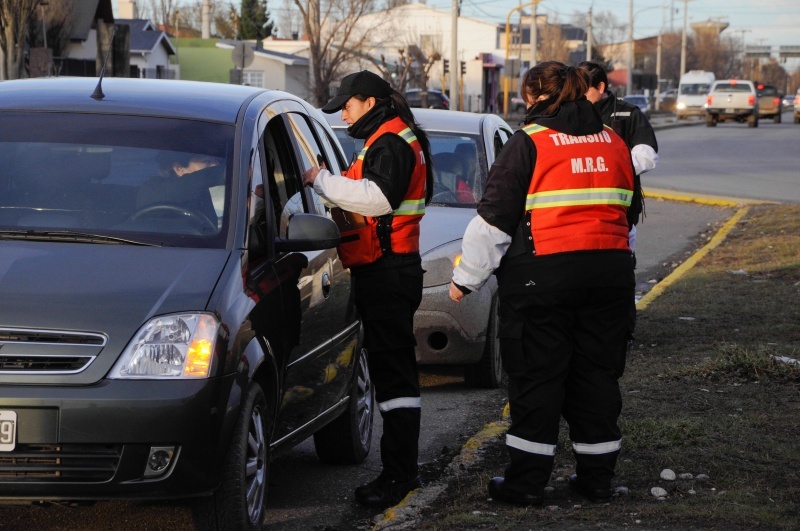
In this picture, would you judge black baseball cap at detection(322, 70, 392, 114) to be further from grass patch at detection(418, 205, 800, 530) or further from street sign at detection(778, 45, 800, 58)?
street sign at detection(778, 45, 800, 58)

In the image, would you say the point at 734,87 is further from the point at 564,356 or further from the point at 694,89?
the point at 564,356

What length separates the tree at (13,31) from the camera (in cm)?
2662

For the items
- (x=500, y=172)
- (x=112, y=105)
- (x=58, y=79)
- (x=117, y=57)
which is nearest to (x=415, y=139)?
(x=500, y=172)

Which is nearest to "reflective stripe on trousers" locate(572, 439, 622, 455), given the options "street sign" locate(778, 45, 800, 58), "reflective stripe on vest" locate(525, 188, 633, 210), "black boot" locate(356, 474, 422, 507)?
"black boot" locate(356, 474, 422, 507)

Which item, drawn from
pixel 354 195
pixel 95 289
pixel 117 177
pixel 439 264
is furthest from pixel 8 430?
pixel 439 264

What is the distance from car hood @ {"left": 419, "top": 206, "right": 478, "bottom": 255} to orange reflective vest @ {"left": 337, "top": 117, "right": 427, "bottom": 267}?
2389 millimetres

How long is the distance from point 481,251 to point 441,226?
10.2ft

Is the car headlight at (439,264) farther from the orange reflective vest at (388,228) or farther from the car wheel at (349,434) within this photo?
the orange reflective vest at (388,228)

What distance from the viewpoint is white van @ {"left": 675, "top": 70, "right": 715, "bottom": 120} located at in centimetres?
6662

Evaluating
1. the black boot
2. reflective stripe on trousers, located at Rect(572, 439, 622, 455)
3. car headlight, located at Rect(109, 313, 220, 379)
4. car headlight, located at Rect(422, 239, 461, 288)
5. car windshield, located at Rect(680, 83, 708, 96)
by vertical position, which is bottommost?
car windshield, located at Rect(680, 83, 708, 96)

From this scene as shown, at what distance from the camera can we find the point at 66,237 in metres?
4.39

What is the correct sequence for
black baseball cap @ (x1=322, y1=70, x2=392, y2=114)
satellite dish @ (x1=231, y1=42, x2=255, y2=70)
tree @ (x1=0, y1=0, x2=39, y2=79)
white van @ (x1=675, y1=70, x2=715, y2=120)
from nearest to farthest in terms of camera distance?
black baseball cap @ (x1=322, y1=70, x2=392, y2=114) < satellite dish @ (x1=231, y1=42, x2=255, y2=70) < tree @ (x1=0, y1=0, x2=39, y2=79) < white van @ (x1=675, y1=70, x2=715, y2=120)

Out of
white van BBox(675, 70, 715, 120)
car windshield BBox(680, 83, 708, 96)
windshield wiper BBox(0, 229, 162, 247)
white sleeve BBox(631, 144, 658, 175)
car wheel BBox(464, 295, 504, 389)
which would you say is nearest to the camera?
windshield wiper BBox(0, 229, 162, 247)

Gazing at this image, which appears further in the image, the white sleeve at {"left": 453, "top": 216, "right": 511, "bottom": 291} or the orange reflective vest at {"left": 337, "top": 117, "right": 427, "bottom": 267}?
the orange reflective vest at {"left": 337, "top": 117, "right": 427, "bottom": 267}
